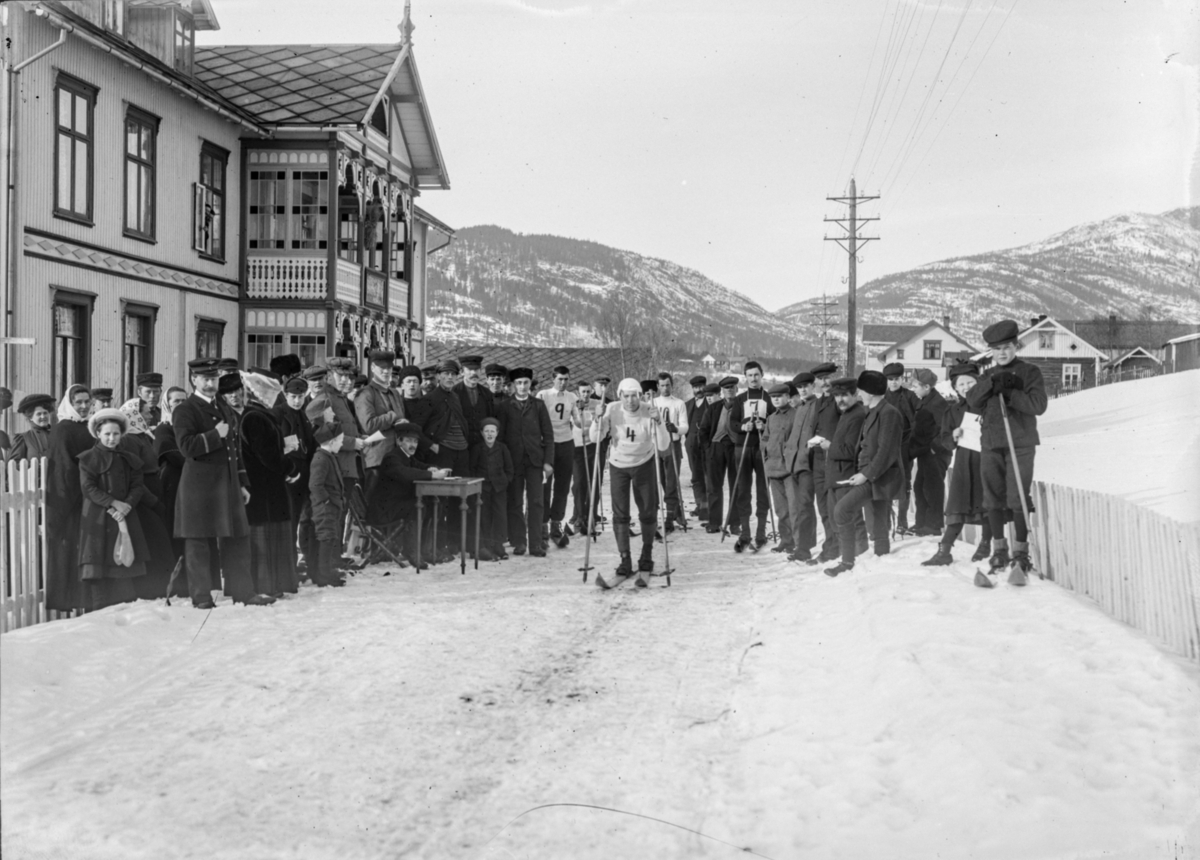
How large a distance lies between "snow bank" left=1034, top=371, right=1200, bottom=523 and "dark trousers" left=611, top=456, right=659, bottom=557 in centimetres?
465

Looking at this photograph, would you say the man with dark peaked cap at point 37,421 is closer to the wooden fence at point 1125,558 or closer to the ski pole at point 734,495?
the ski pole at point 734,495

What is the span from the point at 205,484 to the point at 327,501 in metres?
1.57

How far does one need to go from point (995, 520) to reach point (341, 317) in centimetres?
1590

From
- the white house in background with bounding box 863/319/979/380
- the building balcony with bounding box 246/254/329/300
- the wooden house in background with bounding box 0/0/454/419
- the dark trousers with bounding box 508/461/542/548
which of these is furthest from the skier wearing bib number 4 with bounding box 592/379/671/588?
the white house in background with bounding box 863/319/979/380

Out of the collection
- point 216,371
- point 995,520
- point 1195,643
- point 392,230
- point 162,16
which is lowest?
point 1195,643

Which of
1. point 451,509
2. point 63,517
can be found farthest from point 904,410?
point 63,517

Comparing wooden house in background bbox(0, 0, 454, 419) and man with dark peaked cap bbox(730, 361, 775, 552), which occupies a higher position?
wooden house in background bbox(0, 0, 454, 419)

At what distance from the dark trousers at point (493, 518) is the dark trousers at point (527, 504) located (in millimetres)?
191

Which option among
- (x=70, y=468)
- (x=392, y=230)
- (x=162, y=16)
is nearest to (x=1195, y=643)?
(x=70, y=468)

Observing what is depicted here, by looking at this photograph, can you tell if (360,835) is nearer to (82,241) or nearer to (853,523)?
(853,523)

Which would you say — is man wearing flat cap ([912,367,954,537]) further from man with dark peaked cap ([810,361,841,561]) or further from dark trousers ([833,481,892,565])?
dark trousers ([833,481,892,565])

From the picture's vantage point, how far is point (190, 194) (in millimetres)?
17656

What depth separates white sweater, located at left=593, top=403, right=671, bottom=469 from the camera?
970 centimetres

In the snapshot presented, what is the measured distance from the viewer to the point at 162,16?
18.8 m
